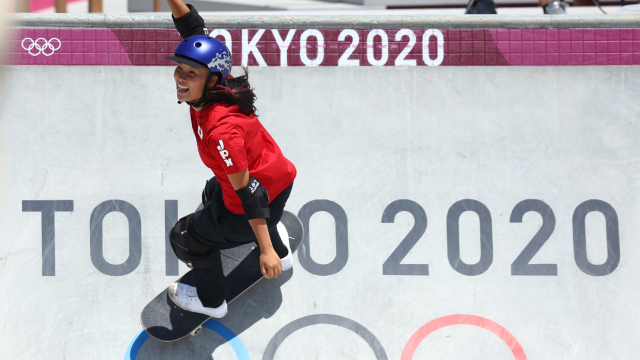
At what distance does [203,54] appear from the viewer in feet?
8.98

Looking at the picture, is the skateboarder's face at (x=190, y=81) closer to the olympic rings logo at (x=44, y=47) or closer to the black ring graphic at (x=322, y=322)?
the olympic rings logo at (x=44, y=47)

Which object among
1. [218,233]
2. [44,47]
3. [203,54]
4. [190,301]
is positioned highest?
[44,47]

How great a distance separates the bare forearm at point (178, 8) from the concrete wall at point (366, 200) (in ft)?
2.80

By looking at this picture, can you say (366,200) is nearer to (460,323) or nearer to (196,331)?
(460,323)

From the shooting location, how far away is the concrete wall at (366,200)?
3.68 metres

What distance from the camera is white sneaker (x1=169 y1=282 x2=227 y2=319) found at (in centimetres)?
346

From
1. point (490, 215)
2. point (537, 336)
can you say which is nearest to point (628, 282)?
point (537, 336)

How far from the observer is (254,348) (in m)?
3.68

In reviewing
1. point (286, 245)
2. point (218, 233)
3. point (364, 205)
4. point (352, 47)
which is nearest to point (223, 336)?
point (286, 245)

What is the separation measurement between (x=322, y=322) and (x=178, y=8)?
222cm

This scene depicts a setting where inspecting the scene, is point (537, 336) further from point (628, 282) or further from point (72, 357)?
point (72, 357)

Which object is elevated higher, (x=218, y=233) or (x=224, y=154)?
(x=224, y=154)

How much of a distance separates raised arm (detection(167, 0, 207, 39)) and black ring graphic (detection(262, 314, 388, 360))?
79.0 inches

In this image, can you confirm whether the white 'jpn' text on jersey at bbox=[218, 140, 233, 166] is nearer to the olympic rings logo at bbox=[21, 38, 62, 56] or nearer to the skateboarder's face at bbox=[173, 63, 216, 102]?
the skateboarder's face at bbox=[173, 63, 216, 102]
